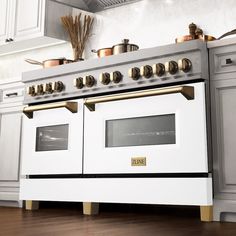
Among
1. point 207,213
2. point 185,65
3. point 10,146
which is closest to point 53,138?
point 10,146

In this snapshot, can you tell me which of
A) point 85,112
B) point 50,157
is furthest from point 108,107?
point 50,157

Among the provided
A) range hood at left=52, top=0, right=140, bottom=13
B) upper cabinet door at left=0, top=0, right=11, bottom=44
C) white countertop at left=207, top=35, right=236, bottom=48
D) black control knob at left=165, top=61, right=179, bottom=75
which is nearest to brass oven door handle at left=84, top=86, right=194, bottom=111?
black control knob at left=165, top=61, right=179, bottom=75

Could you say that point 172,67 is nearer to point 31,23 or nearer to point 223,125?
point 223,125

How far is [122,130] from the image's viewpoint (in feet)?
7.09

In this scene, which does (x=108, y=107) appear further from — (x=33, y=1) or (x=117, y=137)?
(x=33, y=1)

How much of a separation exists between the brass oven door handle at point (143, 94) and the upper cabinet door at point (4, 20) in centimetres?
152

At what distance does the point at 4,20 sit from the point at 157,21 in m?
1.36

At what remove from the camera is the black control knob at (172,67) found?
1999 mm

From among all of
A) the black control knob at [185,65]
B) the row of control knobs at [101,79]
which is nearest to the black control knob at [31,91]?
the row of control knobs at [101,79]

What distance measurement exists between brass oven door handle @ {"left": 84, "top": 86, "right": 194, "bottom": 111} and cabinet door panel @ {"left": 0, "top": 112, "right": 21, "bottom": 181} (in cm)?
81

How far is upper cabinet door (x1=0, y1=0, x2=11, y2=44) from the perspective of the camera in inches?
136

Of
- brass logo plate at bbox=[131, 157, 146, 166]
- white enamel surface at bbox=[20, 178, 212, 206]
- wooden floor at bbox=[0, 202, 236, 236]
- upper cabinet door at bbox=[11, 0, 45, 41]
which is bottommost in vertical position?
wooden floor at bbox=[0, 202, 236, 236]

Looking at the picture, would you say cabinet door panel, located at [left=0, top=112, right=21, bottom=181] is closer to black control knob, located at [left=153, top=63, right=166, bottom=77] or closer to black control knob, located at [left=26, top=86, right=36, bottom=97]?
black control knob, located at [left=26, top=86, right=36, bottom=97]

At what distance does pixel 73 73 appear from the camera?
7.91 feet
